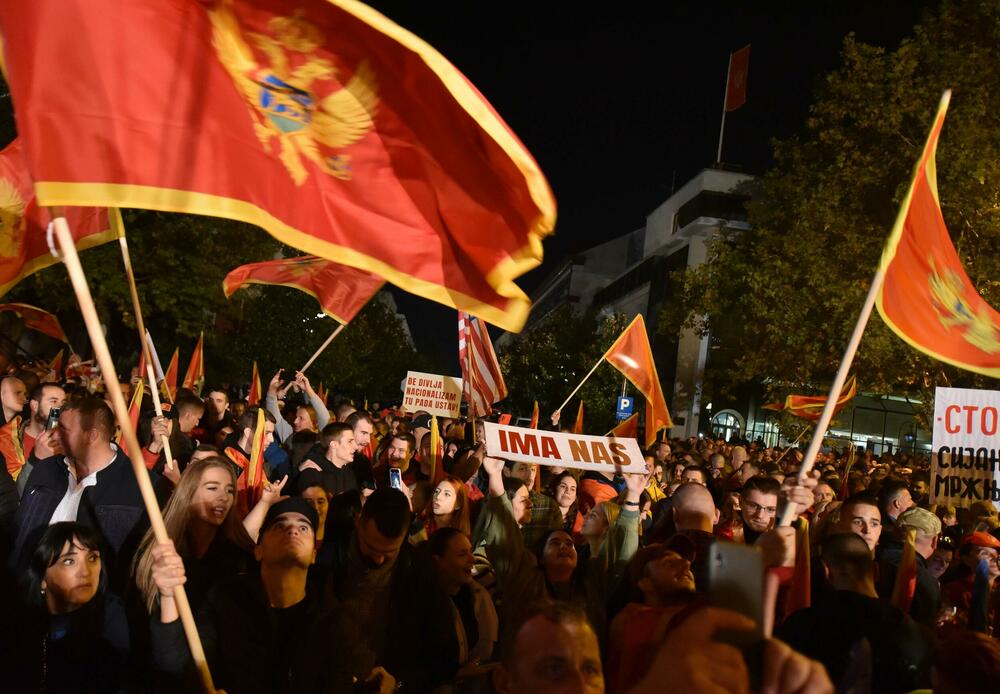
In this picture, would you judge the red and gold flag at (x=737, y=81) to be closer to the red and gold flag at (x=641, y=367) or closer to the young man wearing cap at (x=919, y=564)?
the red and gold flag at (x=641, y=367)

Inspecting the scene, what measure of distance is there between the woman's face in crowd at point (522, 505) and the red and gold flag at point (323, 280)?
7.96 ft

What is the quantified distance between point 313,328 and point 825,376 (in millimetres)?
19724

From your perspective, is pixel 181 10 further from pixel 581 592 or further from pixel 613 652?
pixel 581 592

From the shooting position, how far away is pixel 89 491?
464 cm

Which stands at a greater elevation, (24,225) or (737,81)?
(737,81)

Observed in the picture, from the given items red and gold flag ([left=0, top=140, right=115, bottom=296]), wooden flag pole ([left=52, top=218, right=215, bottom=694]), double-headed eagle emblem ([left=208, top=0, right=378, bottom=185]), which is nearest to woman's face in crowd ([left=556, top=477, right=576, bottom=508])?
red and gold flag ([left=0, top=140, right=115, bottom=296])

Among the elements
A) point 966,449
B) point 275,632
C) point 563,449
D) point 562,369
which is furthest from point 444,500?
point 562,369

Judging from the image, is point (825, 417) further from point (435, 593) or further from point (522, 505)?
point (522, 505)

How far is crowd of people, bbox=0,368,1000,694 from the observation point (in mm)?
2715

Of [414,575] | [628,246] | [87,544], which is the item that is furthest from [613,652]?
[628,246]

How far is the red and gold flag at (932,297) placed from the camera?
4816mm

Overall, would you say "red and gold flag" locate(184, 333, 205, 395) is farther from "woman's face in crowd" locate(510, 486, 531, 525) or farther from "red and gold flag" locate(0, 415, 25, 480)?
"woman's face in crowd" locate(510, 486, 531, 525)

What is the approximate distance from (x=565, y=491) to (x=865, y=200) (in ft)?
65.8

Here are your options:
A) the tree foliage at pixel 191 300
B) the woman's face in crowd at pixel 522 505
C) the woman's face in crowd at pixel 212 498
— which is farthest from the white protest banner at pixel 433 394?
the tree foliage at pixel 191 300
